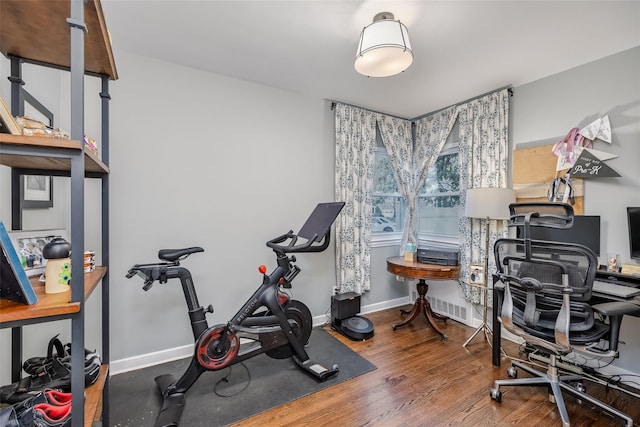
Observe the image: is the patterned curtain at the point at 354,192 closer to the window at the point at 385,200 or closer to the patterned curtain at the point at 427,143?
the window at the point at 385,200

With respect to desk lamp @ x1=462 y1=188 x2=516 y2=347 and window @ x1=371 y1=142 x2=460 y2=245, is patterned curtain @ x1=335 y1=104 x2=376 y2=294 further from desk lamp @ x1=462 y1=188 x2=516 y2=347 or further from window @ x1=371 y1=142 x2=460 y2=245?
desk lamp @ x1=462 y1=188 x2=516 y2=347

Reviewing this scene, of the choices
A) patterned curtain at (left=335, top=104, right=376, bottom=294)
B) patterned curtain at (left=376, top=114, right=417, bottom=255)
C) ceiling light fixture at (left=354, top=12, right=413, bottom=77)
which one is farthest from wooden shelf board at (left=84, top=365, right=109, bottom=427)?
patterned curtain at (left=376, top=114, right=417, bottom=255)

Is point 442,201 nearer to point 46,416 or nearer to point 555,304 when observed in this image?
point 555,304

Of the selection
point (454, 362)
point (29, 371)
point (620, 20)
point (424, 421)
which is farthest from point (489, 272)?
point (29, 371)

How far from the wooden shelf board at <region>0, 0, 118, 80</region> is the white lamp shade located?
3.00 m

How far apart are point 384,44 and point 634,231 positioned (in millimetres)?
2327

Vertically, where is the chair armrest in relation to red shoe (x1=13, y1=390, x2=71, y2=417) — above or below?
above

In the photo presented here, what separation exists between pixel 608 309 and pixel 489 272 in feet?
4.49

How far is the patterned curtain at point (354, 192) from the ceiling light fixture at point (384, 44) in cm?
142

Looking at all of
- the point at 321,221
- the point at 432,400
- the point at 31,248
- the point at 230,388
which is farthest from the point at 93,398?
the point at 432,400

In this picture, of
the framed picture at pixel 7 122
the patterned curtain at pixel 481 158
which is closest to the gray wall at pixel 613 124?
the patterned curtain at pixel 481 158

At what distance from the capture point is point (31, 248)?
1152mm

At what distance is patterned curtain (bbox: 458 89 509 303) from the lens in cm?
287

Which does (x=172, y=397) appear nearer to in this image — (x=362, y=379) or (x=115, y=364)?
(x=115, y=364)
